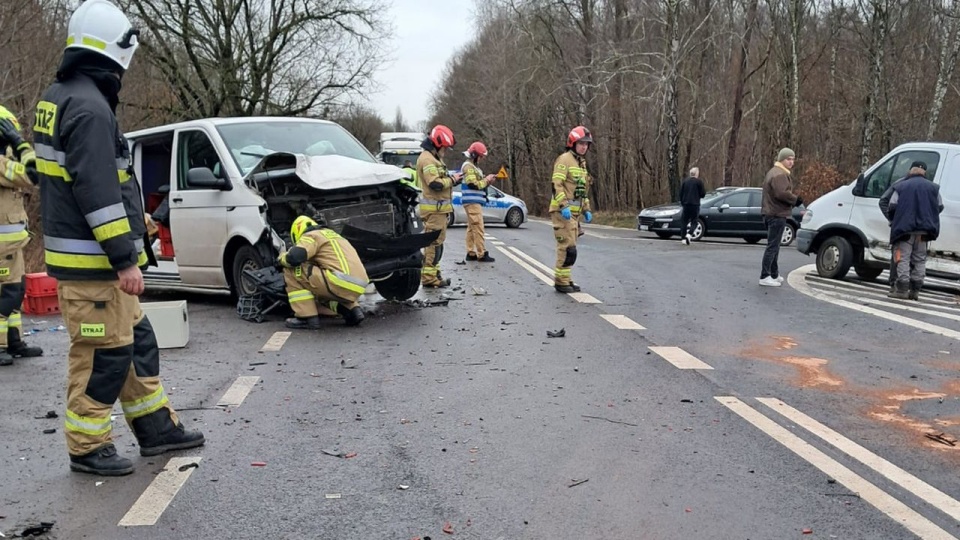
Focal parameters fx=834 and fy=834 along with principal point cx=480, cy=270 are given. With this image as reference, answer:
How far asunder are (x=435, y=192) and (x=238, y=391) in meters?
5.66

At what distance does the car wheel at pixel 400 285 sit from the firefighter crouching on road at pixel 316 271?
1266 millimetres

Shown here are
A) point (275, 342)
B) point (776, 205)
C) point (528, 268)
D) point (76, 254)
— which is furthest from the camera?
point (528, 268)

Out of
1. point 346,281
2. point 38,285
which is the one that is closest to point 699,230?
point 346,281

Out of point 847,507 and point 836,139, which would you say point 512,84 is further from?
point 847,507

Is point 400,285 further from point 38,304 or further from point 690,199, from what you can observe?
point 690,199

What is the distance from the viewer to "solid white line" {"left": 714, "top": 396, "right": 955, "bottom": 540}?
139 inches

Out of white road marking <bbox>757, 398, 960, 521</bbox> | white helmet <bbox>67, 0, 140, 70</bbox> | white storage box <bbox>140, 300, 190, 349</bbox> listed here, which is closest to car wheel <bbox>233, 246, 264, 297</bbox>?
white storage box <bbox>140, 300, 190, 349</bbox>

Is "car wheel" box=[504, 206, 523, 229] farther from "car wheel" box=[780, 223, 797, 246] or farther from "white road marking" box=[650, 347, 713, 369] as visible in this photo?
"white road marking" box=[650, 347, 713, 369]

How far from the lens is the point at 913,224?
33.9ft

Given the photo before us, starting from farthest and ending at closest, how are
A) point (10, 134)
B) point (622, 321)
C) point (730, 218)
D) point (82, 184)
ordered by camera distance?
point (730, 218), point (622, 321), point (10, 134), point (82, 184)

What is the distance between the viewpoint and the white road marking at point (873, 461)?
3814 mm

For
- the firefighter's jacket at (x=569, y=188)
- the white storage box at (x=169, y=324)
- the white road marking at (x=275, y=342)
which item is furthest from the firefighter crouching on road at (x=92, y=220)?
the firefighter's jacket at (x=569, y=188)

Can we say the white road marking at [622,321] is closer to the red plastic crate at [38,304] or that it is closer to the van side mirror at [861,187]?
the van side mirror at [861,187]

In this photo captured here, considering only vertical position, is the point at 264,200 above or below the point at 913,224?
above
